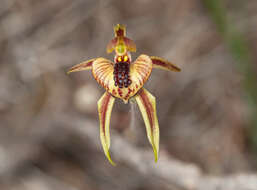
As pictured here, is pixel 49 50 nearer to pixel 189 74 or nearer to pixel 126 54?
pixel 189 74

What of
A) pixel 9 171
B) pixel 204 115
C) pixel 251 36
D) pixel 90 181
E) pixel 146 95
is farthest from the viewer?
pixel 251 36

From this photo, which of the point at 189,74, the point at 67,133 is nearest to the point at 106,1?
the point at 189,74

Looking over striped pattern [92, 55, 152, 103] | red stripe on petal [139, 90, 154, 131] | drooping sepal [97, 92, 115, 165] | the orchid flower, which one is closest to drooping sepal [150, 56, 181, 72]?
the orchid flower

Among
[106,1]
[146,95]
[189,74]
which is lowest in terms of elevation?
[146,95]

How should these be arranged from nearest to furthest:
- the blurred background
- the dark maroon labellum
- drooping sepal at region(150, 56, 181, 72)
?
1. the dark maroon labellum
2. drooping sepal at region(150, 56, 181, 72)
3. the blurred background

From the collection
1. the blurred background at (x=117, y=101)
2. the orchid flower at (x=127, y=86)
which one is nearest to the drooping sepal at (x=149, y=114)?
the orchid flower at (x=127, y=86)

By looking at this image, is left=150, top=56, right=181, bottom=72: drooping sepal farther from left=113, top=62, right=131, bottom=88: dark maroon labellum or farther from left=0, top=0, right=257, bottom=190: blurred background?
left=0, top=0, right=257, bottom=190: blurred background

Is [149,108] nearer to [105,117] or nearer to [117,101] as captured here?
[105,117]
